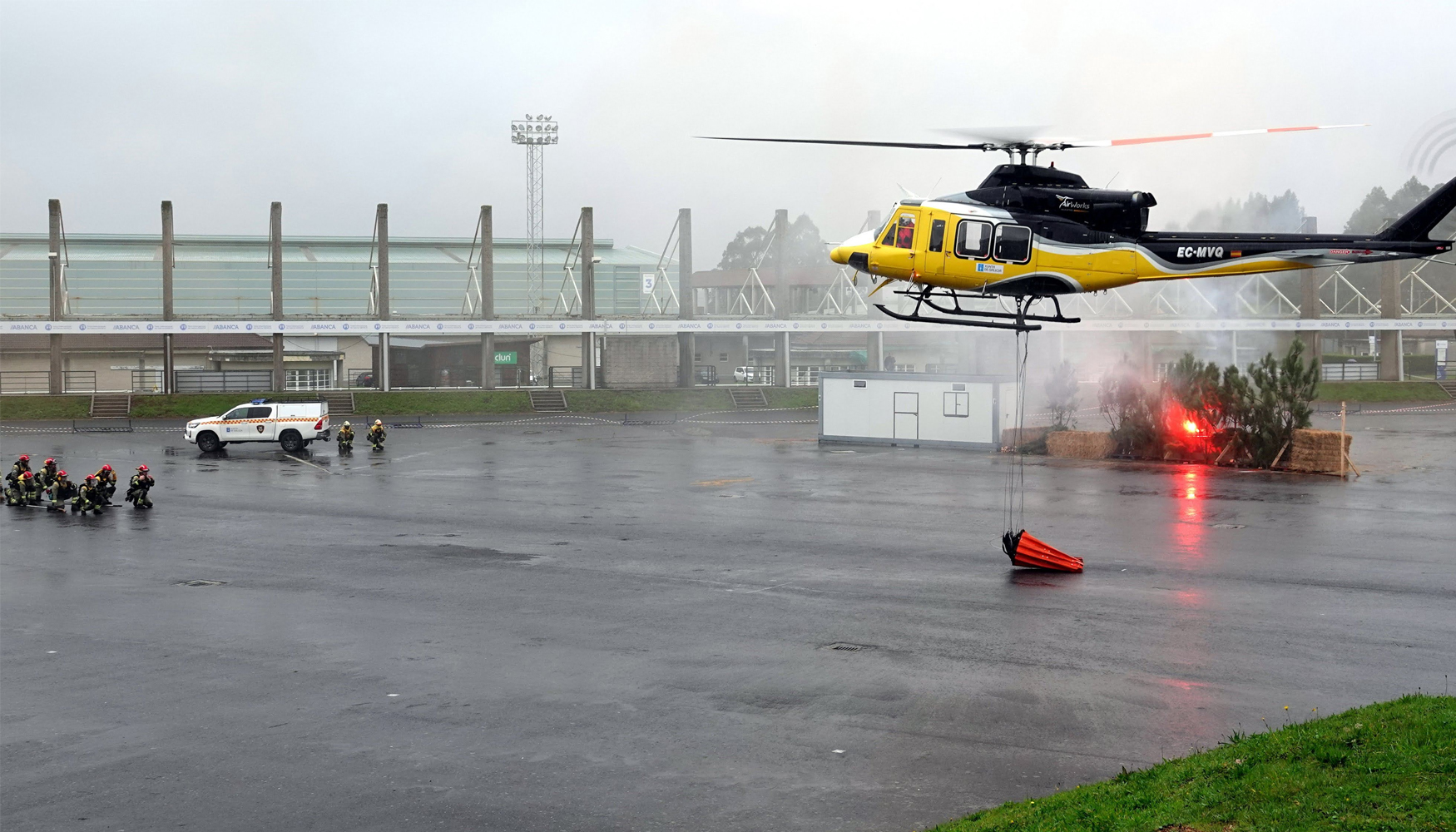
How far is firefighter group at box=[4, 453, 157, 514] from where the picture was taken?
84.3 ft

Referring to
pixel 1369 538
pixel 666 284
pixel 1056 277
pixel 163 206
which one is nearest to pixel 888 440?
pixel 1369 538

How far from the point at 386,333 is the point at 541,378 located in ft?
57.2

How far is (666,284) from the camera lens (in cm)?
7556

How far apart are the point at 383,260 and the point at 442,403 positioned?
38.4 ft

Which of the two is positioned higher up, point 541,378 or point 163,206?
point 163,206

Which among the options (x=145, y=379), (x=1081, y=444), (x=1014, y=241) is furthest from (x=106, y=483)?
(x=145, y=379)

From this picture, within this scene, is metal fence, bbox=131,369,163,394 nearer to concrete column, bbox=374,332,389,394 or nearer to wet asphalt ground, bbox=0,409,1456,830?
concrete column, bbox=374,332,389,394

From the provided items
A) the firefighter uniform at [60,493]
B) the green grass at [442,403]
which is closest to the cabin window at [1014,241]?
the firefighter uniform at [60,493]

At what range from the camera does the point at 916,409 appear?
41062 mm

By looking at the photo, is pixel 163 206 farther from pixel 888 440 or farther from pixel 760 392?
pixel 888 440

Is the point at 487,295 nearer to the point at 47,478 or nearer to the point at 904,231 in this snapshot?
the point at 47,478

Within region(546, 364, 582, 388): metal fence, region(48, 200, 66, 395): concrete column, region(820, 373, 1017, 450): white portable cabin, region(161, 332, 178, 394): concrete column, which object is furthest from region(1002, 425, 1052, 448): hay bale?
region(48, 200, 66, 395): concrete column

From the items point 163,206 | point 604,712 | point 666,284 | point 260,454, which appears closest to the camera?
point 604,712

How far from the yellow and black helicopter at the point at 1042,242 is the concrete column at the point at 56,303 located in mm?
58401
